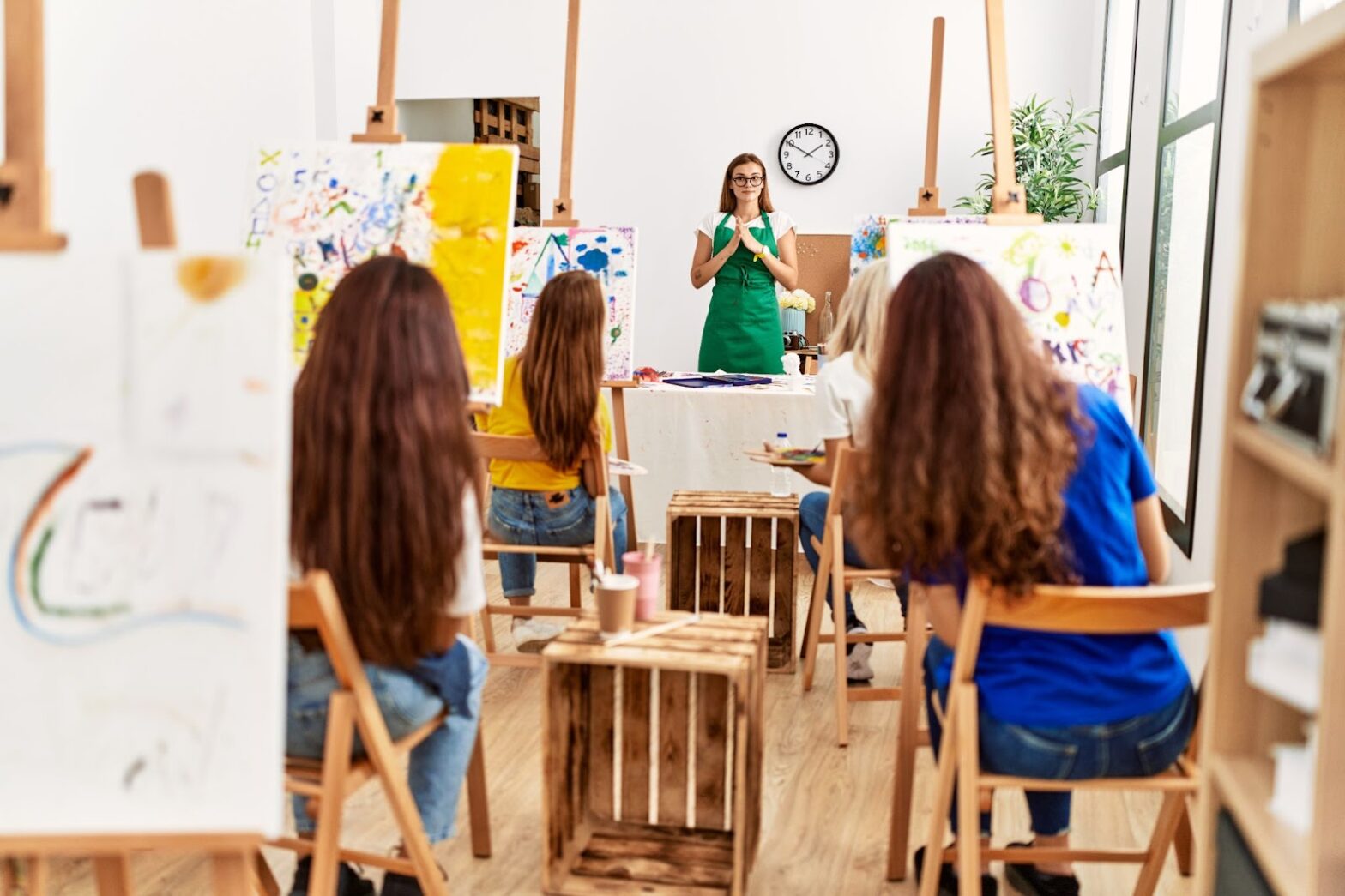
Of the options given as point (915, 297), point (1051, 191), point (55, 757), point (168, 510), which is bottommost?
point (55, 757)

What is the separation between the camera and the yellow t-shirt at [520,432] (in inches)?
121

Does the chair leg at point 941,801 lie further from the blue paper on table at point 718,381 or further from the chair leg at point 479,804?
the blue paper on table at point 718,381

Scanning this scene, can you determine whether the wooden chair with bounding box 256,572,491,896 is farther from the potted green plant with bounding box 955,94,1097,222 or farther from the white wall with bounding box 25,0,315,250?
the potted green plant with bounding box 955,94,1097,222

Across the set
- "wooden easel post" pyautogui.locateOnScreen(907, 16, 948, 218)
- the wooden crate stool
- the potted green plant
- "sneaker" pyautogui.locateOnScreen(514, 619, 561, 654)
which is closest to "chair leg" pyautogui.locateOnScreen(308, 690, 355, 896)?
the wooden crate stool

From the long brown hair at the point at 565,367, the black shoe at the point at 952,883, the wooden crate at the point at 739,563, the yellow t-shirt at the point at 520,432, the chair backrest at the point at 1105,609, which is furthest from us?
the wooden crate at the point at 739,563

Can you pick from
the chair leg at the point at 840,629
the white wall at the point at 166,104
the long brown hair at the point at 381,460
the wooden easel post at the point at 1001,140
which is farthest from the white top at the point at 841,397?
the white wall at the point at 166,104

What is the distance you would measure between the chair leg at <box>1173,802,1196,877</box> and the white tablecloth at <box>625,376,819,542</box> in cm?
227

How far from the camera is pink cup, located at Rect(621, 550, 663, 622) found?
2.21 m

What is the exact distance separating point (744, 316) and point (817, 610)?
2.04 m

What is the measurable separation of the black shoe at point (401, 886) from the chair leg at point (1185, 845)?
1.37m

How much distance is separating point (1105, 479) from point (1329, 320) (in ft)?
2.34

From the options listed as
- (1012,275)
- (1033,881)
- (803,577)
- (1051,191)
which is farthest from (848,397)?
(1051,191)

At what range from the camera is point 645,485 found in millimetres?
4508

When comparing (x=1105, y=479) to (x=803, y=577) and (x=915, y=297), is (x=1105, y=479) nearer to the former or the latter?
(x=915, y=297)
